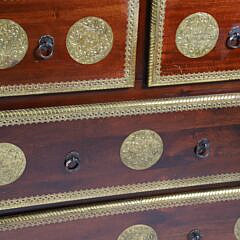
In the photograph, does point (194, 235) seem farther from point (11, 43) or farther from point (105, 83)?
point (11, 43)

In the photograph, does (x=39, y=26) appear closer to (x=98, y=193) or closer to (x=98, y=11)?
(x=98, y=11)

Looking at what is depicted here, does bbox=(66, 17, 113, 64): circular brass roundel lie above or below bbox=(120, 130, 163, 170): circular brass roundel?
above

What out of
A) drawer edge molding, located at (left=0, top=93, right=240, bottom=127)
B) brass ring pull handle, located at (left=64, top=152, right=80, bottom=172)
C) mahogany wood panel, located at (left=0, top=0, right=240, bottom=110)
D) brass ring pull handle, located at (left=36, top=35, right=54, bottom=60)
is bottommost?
brass ring pull handle, located at (left=64, top=152, right=80, bottom=172)

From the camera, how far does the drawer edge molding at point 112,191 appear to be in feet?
3.34

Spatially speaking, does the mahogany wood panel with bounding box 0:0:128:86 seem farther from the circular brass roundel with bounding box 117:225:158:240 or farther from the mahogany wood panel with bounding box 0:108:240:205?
the circular brass roundel with bounding box 117:225:158:240

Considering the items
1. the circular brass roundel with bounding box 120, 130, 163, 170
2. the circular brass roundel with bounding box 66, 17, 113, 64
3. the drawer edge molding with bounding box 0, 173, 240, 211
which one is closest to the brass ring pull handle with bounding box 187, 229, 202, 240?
the drawer edge molding with bounding box 0, 173, 240, 211

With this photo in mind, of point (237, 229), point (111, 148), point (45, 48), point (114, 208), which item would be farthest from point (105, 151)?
point (237, 229)

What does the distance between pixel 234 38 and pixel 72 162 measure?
1.19 ft

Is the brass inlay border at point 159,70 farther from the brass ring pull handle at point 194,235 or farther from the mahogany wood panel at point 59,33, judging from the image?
the brass ring pull handle at point 194,235

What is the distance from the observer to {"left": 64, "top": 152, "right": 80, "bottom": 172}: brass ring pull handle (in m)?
1.00

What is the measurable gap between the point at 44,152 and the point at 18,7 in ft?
0.89

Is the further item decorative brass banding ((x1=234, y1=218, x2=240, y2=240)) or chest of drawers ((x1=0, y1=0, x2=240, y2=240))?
decorative brass banding ((x1=234, y1=218, x2=240, y2=240))

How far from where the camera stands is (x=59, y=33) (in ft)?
2.91

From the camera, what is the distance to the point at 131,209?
3.59 feet
